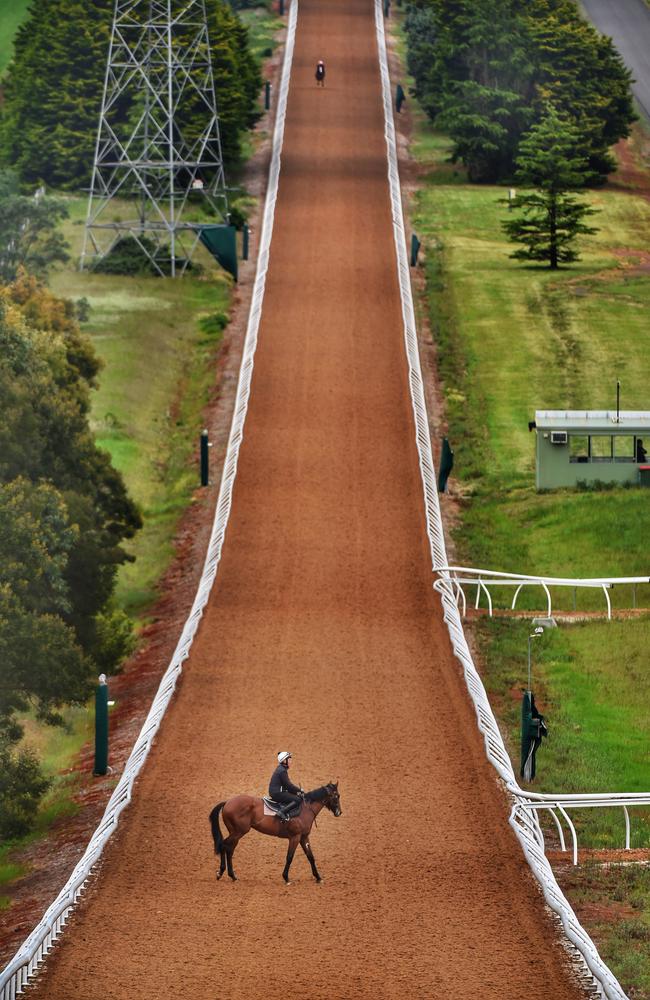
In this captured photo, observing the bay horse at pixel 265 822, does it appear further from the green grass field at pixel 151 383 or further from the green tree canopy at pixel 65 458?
the green grass field at pixel 151 383

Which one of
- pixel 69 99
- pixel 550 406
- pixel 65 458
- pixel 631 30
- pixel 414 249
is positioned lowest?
pixel 550 406

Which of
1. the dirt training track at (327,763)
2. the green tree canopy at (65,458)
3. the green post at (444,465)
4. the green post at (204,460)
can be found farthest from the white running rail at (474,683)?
the green tree canopy at (65,458)

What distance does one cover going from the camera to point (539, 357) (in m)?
60.6

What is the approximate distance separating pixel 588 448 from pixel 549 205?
79.6 ft

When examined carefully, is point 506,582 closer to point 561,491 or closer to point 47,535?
point 47,535

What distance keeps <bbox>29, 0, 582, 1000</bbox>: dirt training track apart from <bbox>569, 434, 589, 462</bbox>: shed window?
4.37m

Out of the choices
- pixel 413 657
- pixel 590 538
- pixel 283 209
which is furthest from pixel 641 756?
pixel 283 209

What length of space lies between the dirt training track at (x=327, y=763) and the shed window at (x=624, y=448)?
5.66m

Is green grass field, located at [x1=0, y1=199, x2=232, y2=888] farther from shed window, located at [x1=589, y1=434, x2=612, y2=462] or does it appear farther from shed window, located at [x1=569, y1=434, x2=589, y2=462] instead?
shed window, located at [x1=589, y1=434, x2=612, y2=462]

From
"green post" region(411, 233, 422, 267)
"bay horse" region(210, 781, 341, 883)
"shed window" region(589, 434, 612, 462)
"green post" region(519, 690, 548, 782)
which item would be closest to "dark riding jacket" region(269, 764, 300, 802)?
"bay horse" region(210, 781, 341, 883)

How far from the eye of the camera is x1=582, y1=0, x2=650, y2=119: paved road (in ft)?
331

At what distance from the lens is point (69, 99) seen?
255 feet

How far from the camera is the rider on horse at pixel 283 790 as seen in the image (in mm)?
22500

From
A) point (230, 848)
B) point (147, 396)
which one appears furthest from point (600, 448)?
point (230, 848)
